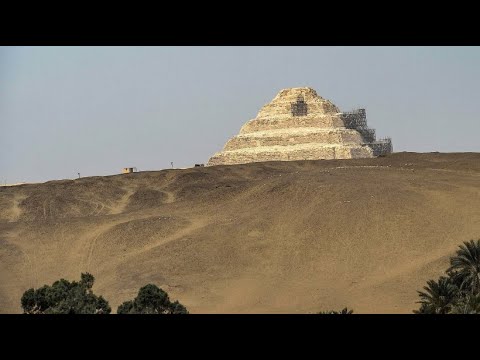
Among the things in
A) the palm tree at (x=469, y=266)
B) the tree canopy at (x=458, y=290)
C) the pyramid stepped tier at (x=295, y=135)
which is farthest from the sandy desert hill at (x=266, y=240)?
the pyramid stepped tier at (x=295, y=135)

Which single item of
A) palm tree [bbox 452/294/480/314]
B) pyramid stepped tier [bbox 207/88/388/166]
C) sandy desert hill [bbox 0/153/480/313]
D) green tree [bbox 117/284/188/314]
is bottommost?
palm tree [bbox 452/294/480/314]

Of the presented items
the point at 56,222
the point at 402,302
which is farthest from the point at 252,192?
the point at 402,302

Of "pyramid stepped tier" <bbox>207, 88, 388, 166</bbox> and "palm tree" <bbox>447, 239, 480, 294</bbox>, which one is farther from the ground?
"pyramid stepped tier" <bbox>207, 88, 388, 166</bbox>

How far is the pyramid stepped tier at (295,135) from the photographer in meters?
140

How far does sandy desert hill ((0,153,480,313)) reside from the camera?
48.8 meters

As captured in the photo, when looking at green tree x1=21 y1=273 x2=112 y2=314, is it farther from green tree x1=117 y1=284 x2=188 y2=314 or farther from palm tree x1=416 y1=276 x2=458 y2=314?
palm tree x1=416 y1=276 x2=458 y2=314

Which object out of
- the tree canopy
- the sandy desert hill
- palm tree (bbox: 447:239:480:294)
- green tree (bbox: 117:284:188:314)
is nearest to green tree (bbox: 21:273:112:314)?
green tree (bbox: 117:284:188:314)

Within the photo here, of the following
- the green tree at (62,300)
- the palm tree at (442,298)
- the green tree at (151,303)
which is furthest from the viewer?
the green tree at (151,303)

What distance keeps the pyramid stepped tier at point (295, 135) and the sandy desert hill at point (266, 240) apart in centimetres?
5799

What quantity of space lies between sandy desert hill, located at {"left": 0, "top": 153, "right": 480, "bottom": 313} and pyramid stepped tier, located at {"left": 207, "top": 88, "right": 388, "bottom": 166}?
2283 inches

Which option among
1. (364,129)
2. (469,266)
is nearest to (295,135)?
(364,129)

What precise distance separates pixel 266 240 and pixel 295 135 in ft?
286

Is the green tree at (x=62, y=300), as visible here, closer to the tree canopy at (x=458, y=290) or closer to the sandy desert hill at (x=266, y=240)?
the sandy desert hill at (x=266, y=240)
